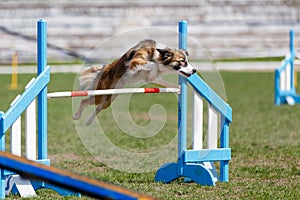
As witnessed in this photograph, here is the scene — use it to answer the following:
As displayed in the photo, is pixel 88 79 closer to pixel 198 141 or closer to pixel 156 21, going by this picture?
pixel 198 141

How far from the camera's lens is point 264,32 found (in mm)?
36406

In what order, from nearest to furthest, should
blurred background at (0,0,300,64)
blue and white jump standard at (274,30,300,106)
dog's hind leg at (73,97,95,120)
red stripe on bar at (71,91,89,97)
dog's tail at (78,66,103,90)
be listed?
1. red stripe on bar at (71,91,89,97)
2. dog's tail at (78,66,103,90)
3. dog's hind leg at (73,97,95,120)
4. blue and white jump standard at (274,30,300,106)
5. blurred background at (0,0,300,64)

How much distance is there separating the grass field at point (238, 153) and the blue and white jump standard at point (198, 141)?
0.11 meters

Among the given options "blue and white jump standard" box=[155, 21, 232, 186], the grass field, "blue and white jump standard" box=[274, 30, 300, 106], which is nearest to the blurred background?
the grass field

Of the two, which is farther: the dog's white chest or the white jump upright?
the dog's white chest

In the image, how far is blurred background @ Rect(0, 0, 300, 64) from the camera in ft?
116

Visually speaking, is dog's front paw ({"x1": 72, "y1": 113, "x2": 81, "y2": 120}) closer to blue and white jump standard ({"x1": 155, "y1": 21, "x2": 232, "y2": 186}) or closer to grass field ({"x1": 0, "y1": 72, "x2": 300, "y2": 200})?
grass field ({"x1": 0, "y1": 72, "x2": 300, "y2": 200})

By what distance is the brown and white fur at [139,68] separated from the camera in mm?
6227

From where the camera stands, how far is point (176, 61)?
20.5 feet

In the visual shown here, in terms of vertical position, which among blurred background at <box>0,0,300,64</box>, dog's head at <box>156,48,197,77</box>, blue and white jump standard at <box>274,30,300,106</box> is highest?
blurred background at <box>0,0,300,64</box>

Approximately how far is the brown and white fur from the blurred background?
27.8 metres

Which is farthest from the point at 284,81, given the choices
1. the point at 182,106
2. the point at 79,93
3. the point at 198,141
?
the point at 79,93

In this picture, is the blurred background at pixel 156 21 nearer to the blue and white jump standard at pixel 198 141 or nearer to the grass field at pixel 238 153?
the grass field at pixel 238 153

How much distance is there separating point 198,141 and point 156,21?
30862 millimetres
